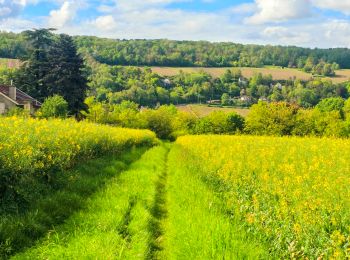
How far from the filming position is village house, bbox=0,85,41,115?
168 feet

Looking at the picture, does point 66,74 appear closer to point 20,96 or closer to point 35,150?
point 20,96

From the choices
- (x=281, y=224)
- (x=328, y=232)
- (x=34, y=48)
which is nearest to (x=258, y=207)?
(x=281, y=224)

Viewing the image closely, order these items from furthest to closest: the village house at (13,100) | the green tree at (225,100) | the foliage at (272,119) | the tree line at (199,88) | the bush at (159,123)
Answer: the green tree at (225,100) < the tree line at (199,88) < the bush at (159,123) < the foliage at (272,119) < the village house at (13,100)

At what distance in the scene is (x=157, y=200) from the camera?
12.5 metres

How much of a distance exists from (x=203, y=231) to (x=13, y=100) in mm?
48148

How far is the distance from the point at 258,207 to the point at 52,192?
5.66m

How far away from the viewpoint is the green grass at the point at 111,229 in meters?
7.45

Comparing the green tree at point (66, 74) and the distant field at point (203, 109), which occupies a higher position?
the green tree at point (66, 74)

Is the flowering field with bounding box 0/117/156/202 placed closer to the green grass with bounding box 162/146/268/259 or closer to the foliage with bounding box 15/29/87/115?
the green grass with bounding box 162/146/268/259

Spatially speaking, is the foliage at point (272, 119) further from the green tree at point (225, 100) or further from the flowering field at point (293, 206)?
the green tree at point (225, 100)

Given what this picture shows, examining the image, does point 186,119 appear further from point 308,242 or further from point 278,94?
point 308,242

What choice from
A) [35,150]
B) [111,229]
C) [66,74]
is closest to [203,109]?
[66,74]

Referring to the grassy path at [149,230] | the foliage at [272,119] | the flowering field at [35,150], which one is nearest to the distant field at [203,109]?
the foliage at [272,119]

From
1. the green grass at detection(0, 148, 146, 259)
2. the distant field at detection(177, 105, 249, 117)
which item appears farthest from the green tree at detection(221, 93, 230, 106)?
the green grass at detection(0, 148, 146, 259)
